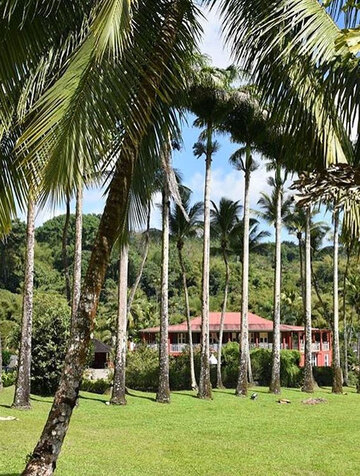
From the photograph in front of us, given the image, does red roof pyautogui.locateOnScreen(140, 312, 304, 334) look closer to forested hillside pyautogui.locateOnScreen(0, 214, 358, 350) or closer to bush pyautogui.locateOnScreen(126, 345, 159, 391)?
forested hillside pyautogui.locateOnScreen(0, 214, 358, 350)

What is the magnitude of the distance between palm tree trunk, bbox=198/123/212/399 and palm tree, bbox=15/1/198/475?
654 inches

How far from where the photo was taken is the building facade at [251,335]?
Result: 137ft

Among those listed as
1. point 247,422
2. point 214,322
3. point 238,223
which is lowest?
point 247,422

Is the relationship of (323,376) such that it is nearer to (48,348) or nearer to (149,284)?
(48,348)

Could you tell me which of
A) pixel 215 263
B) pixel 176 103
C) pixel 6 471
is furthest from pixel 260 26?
pixel 215 263

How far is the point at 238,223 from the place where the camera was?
31.2 m

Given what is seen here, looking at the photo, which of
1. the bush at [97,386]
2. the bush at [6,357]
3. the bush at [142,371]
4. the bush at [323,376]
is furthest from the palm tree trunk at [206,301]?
the bush at [6,357]

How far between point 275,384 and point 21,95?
72.7ft

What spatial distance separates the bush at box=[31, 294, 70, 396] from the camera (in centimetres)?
2103

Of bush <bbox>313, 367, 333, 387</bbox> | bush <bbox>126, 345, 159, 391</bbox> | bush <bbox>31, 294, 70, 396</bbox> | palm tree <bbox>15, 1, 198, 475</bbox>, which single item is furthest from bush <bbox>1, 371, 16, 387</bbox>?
palm tree <bbox>15, 1, 198, 475</bbox>

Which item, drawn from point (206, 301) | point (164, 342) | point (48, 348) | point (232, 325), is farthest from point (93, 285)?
point (232, 325)

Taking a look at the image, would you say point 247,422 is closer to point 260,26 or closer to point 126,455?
point 126,455

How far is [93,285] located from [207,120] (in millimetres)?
20011

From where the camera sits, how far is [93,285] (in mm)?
5145
